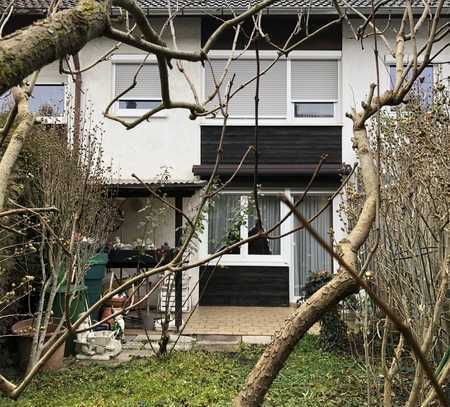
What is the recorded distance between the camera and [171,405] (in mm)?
5137

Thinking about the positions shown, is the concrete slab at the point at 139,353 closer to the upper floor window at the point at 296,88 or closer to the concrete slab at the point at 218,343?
the concrete slab at the point at 218,343

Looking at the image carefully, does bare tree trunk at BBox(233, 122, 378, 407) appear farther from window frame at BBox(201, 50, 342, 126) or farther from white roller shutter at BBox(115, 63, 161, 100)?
white roller shutter at BBox(115, 63, 161, 100)

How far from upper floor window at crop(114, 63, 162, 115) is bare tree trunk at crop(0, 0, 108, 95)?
1228 cm

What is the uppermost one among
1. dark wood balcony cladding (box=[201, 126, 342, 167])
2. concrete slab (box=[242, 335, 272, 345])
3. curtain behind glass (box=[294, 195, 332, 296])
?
dark wood balcony cladding (box=[201, 126, 342, 167])

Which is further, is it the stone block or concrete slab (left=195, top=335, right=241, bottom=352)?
the stone block

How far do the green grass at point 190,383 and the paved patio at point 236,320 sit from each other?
2063mm

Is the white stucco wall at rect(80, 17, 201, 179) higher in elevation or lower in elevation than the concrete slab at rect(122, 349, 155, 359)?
higher

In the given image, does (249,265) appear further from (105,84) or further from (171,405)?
(171,405)

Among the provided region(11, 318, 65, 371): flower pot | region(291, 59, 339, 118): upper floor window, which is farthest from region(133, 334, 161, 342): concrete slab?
region(291, 59, 339, 118): upper floor window

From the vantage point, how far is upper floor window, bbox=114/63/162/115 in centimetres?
1327

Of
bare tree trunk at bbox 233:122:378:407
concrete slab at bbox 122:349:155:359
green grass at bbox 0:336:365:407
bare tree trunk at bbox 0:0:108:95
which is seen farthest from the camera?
concrete slab at bbox 122:349:155:359

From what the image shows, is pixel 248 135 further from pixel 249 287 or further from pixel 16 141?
pixel 16 141

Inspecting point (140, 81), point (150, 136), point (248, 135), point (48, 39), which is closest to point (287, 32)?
point (248, 135)

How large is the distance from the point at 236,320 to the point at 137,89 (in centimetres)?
671
